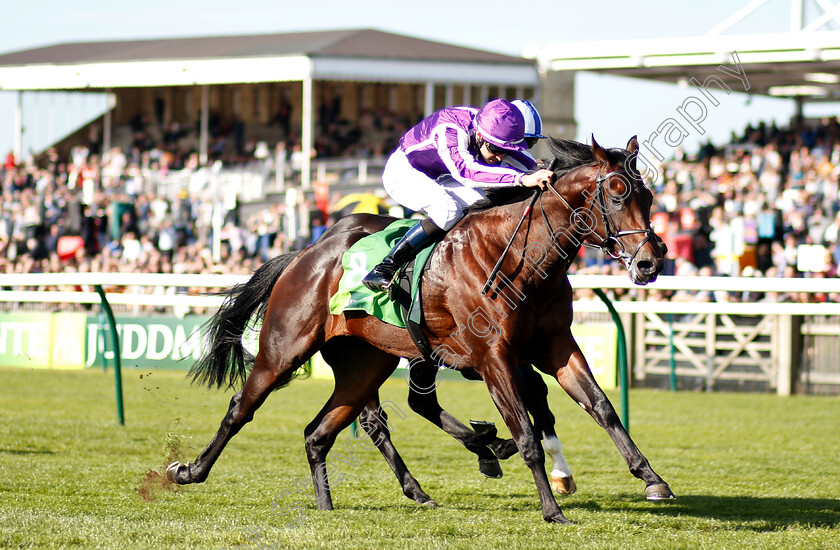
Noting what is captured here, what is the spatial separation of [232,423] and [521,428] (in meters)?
1.52

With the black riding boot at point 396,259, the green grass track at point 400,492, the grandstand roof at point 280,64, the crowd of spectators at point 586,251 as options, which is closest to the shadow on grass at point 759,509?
the green grass track at point 400,492

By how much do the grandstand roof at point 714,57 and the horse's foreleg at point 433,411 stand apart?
11.5 m

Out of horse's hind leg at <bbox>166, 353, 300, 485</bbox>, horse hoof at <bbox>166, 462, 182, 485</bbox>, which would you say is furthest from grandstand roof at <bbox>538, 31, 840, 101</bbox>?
horse hoof at <bbox>166, 462, 182, 485</bbox>

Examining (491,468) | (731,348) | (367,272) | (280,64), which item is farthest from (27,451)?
(280,64)

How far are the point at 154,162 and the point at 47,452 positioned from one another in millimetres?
19858

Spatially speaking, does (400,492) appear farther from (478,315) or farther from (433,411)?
(478,315)

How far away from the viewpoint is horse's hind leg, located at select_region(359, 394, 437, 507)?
5.17 meters

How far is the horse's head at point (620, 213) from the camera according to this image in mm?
4238

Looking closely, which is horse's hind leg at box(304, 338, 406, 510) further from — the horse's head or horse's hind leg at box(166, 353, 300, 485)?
the horse's head

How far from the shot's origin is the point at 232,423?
5227 mm

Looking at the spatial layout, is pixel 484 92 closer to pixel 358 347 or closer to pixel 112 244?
pixel 112 244

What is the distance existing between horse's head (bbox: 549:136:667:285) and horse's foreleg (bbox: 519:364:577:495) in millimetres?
952

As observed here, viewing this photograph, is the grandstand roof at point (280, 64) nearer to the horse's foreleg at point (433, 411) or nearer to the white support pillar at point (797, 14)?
the white support pillar at point (797, 14)

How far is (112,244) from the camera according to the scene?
1884 cm
